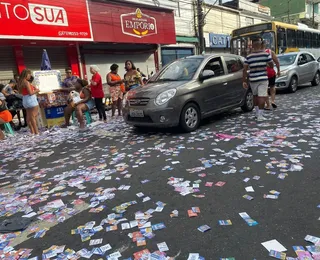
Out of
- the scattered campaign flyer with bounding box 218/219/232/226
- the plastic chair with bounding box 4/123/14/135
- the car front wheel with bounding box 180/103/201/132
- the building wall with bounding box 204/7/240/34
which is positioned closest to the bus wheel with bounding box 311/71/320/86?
the car front wheel with bounding box 180/103/201/132

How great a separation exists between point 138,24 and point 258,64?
11551mm

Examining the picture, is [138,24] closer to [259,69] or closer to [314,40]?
[259,69]

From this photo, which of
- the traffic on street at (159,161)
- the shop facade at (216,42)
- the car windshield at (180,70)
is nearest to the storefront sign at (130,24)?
the traffic on street at (159,161)

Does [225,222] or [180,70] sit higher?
[180,70]

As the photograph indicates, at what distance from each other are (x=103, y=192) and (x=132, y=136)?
9.87 feet

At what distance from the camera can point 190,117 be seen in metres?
6.34

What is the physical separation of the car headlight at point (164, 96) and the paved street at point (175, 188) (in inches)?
29.6

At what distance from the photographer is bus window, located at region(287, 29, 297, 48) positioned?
17977 mm

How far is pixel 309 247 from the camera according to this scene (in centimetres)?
223

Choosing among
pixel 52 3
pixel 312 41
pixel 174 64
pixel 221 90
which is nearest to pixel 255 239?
pixel 221 90

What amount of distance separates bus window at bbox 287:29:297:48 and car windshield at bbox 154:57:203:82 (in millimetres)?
13528

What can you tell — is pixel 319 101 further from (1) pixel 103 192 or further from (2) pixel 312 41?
(2) pixel 312 41

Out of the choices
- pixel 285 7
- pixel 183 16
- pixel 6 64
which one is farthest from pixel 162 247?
pixel 285 7

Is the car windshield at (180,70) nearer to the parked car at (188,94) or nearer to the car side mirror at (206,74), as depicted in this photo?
the parked car at (188,94)
